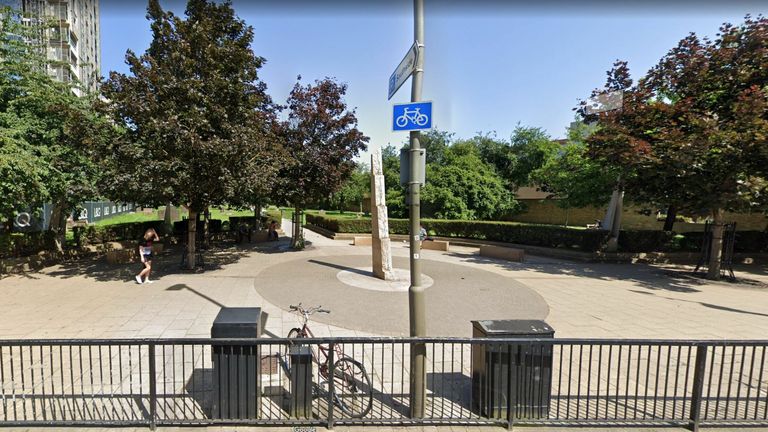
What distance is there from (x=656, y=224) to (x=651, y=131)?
61.7 ft

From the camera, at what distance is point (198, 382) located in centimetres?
396

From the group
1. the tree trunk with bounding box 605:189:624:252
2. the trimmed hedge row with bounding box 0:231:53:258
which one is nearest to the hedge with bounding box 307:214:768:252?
the tree trunk with bounding box 605:189:624:252

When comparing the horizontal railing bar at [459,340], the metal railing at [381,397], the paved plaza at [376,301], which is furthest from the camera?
the paved plaza at [376,301]

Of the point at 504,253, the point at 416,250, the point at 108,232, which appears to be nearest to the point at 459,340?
the point at 416,250

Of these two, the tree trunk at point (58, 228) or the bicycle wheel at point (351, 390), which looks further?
the tree trunk at point (58, 228)

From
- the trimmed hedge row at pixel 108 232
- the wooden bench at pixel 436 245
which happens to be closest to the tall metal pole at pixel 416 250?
the wooden bench at pixel 436 245

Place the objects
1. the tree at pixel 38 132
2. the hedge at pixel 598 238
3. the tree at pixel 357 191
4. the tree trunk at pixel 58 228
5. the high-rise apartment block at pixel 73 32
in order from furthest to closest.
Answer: the tree at pixel 357 191
the high-rise apartment block at pixel 73 32
the hedge at pixel 598 238
the tree trunk at pixel 58 228
the tree at pixel 38 132

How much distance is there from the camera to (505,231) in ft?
56.9

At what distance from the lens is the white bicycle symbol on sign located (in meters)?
3.24

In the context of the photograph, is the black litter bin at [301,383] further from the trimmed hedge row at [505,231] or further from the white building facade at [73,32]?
the white building facade at [73,32]

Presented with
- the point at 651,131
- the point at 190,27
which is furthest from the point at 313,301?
the point at 651,131

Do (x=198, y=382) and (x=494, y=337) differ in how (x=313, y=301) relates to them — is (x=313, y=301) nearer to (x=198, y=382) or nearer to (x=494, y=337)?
(x=198, y=382)

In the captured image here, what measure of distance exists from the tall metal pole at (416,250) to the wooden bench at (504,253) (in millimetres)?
11351

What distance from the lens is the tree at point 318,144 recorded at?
1387 centimetres
